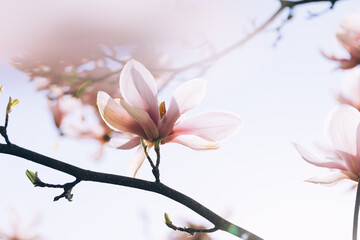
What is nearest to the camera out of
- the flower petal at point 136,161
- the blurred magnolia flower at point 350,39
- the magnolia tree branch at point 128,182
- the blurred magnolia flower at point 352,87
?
the magnolia tree branch at point 128,182

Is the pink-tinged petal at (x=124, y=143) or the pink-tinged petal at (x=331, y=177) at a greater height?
the pink-tinged petal at (x=124, y=143)

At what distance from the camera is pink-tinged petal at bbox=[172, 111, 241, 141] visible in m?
0.74

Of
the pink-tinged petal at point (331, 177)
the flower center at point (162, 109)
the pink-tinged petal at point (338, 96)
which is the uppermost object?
the flower center at point (162, 109)

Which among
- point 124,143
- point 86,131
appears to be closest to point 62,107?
point 86,131

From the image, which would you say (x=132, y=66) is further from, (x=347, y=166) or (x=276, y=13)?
(x=276, y=13)

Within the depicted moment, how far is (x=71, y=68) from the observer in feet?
5.10

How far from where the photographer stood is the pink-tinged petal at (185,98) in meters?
0.74

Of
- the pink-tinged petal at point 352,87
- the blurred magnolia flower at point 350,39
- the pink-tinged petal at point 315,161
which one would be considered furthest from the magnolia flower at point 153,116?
the blurred magnolia flower at point 350,39

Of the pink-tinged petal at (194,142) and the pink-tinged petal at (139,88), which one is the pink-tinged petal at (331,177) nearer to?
the pink-tinged petal at (194,142)

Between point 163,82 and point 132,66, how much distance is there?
89 cm

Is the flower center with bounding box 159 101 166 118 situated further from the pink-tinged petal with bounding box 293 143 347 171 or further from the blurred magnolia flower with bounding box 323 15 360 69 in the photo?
the blurred magnolia flower with bounding box 323 15 360 69

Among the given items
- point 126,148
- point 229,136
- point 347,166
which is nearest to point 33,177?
point 126,148

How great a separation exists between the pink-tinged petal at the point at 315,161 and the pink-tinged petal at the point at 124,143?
29cm

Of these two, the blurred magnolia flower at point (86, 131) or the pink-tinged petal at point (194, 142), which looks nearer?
the pink-tinged petal at point (194, 142)
